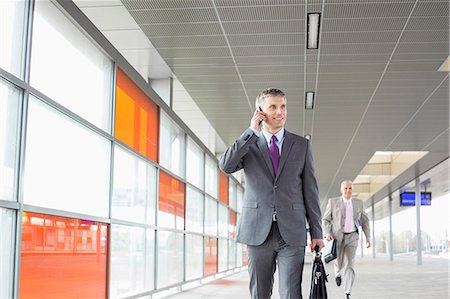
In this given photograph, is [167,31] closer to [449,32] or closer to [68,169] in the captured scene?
[68,169]

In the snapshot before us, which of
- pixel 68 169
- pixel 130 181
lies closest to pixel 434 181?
pixel 130 181

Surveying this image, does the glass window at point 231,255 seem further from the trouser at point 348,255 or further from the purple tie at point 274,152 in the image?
the purple tie at point 274,152

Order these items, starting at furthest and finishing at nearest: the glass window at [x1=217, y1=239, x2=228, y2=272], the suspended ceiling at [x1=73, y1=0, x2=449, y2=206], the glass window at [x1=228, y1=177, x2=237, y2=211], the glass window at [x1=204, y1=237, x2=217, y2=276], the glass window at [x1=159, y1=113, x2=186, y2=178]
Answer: the glass window at [x1=228, y1=177, x2=237, y2=211] → the glass window at [x1=217, y1=239, x2=228, y2=272] → the glass window at [x1=204, y1=237, x2=217, y2=276] → the glass window at [x1=159, y1=113, x2=186, y2=178] → the suspended ceiling at [x1=73, y1=0, x2=449, y2=206]

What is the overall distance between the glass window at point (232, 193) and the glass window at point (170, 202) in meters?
8.49

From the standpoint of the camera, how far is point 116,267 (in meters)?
7.52

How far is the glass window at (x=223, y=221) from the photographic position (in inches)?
707

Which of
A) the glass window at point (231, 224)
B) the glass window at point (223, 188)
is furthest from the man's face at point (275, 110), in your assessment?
the glass window at point (231, 224)

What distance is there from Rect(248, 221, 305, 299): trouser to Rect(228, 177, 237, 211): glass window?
55.7 ft

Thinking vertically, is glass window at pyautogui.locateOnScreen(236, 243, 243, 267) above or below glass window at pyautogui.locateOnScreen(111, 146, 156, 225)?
below

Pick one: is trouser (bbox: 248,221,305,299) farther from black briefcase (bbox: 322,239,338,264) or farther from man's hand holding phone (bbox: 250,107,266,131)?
black briefcase (bbox: 322,239,338,264)

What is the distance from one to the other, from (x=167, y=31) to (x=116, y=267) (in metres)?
2.89

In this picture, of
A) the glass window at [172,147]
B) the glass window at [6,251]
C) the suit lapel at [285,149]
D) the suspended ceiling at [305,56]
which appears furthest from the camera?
the glass window at [172,147]

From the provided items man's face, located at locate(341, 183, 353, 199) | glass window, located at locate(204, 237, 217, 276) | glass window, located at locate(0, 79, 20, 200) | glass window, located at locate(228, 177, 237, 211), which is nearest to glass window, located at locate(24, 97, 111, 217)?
glass window, located at locate(0, 79, 20, 200)

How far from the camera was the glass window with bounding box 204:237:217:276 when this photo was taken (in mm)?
14711
